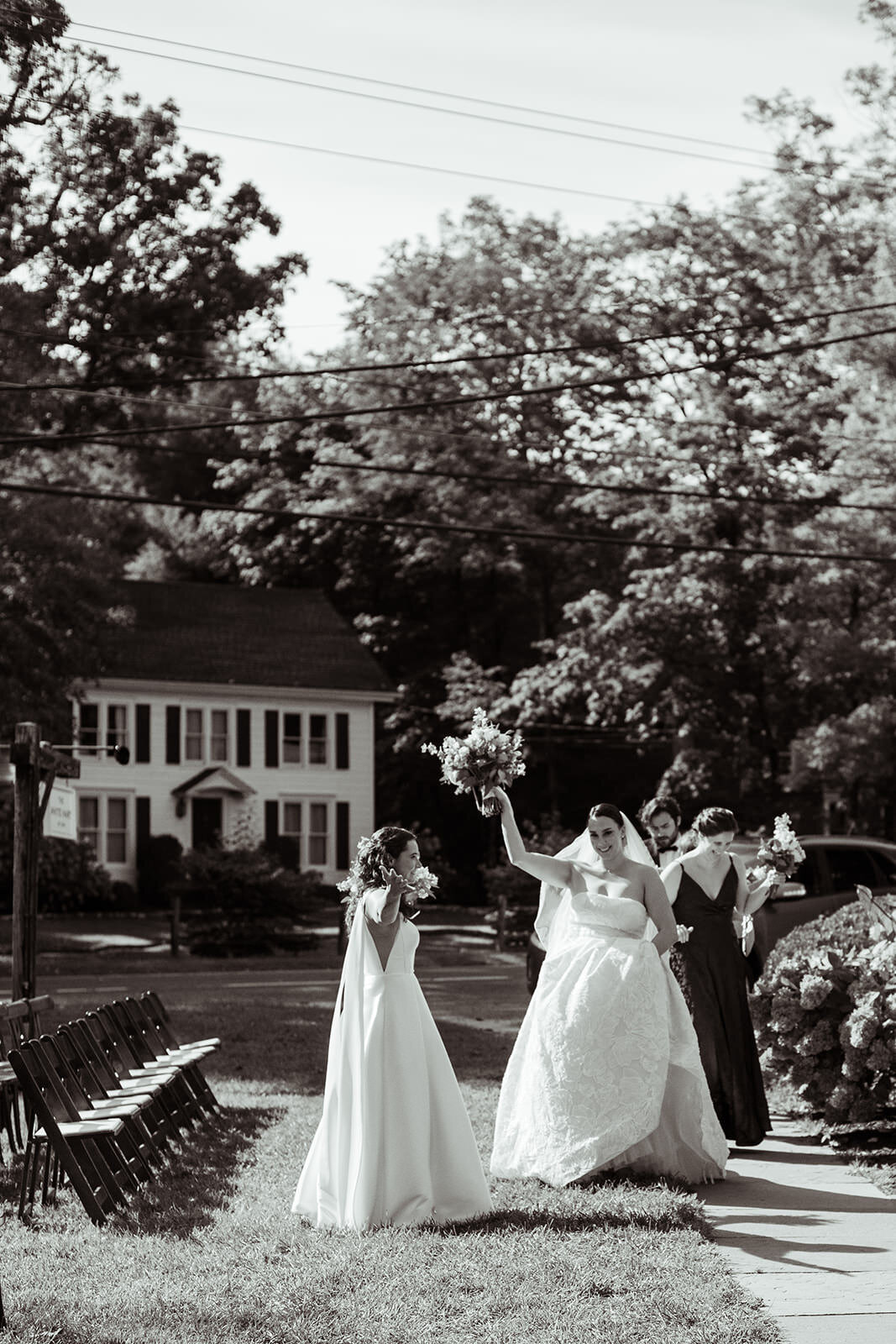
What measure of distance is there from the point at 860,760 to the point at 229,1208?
27279 millimetres

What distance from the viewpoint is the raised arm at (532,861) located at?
9258mm

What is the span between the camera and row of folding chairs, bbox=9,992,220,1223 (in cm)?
845

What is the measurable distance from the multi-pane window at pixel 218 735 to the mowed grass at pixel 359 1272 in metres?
37.4

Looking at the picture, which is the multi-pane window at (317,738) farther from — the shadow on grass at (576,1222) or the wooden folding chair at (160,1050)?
the shadow on grass at (576,1222)

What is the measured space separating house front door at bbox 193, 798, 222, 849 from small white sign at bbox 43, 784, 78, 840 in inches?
1216

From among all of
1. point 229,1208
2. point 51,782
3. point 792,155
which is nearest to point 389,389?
point 792,155

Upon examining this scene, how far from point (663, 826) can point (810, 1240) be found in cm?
439

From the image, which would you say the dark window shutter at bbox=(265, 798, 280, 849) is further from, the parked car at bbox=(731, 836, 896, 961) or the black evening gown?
the black evening gown

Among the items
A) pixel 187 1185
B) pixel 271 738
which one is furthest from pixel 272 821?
pixel 187 1185

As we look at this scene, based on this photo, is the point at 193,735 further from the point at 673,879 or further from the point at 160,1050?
the point at 673,879

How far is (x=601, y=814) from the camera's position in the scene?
359 inches

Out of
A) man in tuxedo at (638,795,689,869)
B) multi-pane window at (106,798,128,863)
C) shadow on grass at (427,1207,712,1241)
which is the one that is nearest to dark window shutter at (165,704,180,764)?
multi-pane window at (106,798,128,863)

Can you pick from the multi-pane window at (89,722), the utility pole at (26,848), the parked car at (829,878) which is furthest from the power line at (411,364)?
the multi-pane window at (89,722)

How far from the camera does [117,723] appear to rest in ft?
151
